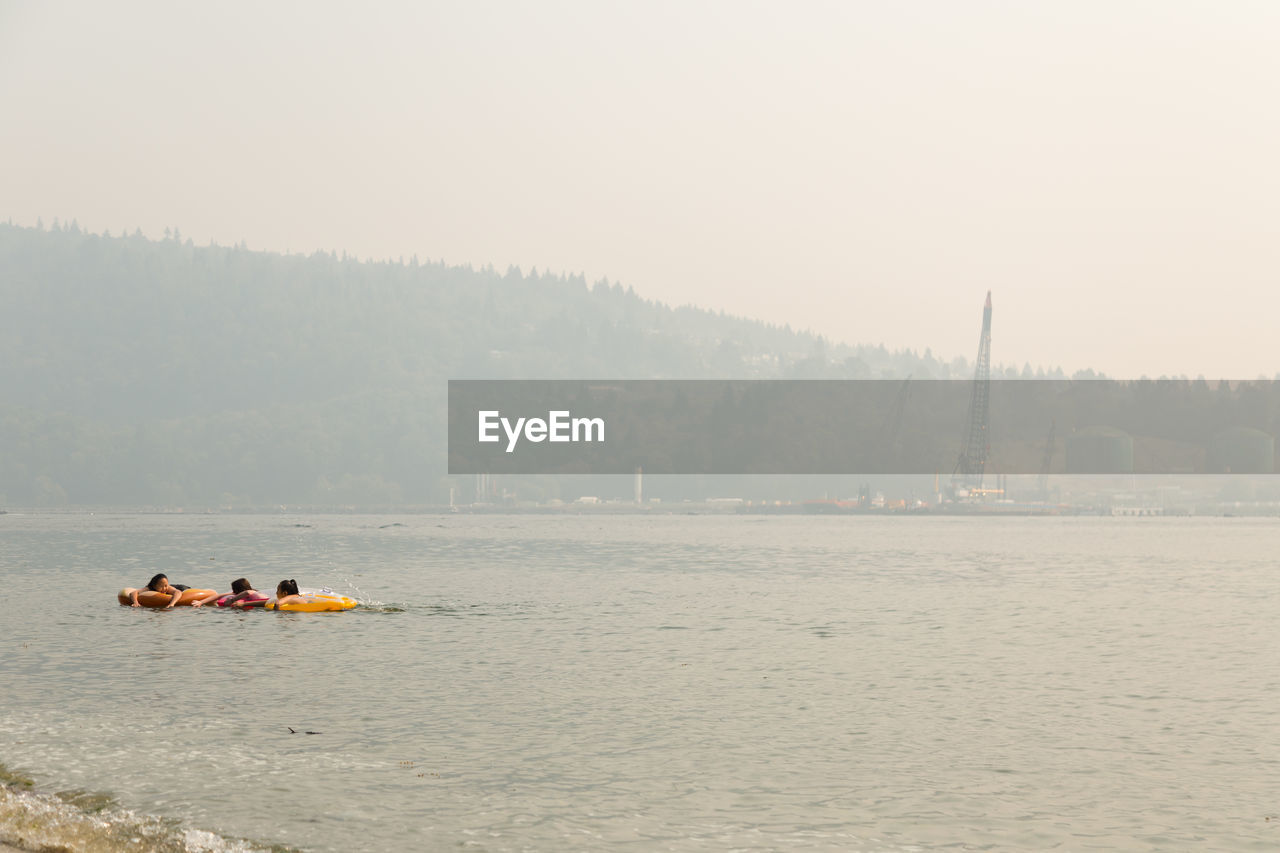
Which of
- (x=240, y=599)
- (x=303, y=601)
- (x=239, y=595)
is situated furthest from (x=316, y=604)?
(x=239, y=595)

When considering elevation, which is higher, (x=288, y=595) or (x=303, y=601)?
(x=288, y=595)

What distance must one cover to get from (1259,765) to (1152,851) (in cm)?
940

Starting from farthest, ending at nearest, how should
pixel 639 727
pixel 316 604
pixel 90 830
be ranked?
pixel 316 604, pixel 639 727, pixel 90 830

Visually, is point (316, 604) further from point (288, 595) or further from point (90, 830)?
point (90, 830)

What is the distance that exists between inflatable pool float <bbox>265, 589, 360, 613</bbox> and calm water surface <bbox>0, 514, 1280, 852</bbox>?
1.86 ft

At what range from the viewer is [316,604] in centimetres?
6769

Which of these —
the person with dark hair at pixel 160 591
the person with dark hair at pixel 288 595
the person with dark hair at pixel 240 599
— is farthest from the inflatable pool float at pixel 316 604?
the person with dark hair at pixel 160 591

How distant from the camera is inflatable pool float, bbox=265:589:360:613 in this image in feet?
221

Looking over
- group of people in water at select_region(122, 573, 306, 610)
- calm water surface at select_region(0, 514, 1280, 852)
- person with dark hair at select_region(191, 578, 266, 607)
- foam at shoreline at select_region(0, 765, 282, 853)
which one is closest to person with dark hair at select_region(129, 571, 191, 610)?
group of people in water at select_region(122, 573, 306, 610)

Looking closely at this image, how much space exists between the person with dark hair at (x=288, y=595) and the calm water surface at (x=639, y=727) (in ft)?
3.72

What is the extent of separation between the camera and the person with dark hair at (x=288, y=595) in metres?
67.8

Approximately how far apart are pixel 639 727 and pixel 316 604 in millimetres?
38862

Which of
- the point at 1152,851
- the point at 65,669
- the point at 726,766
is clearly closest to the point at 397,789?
the point at 726,766

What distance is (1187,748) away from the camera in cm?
3108
